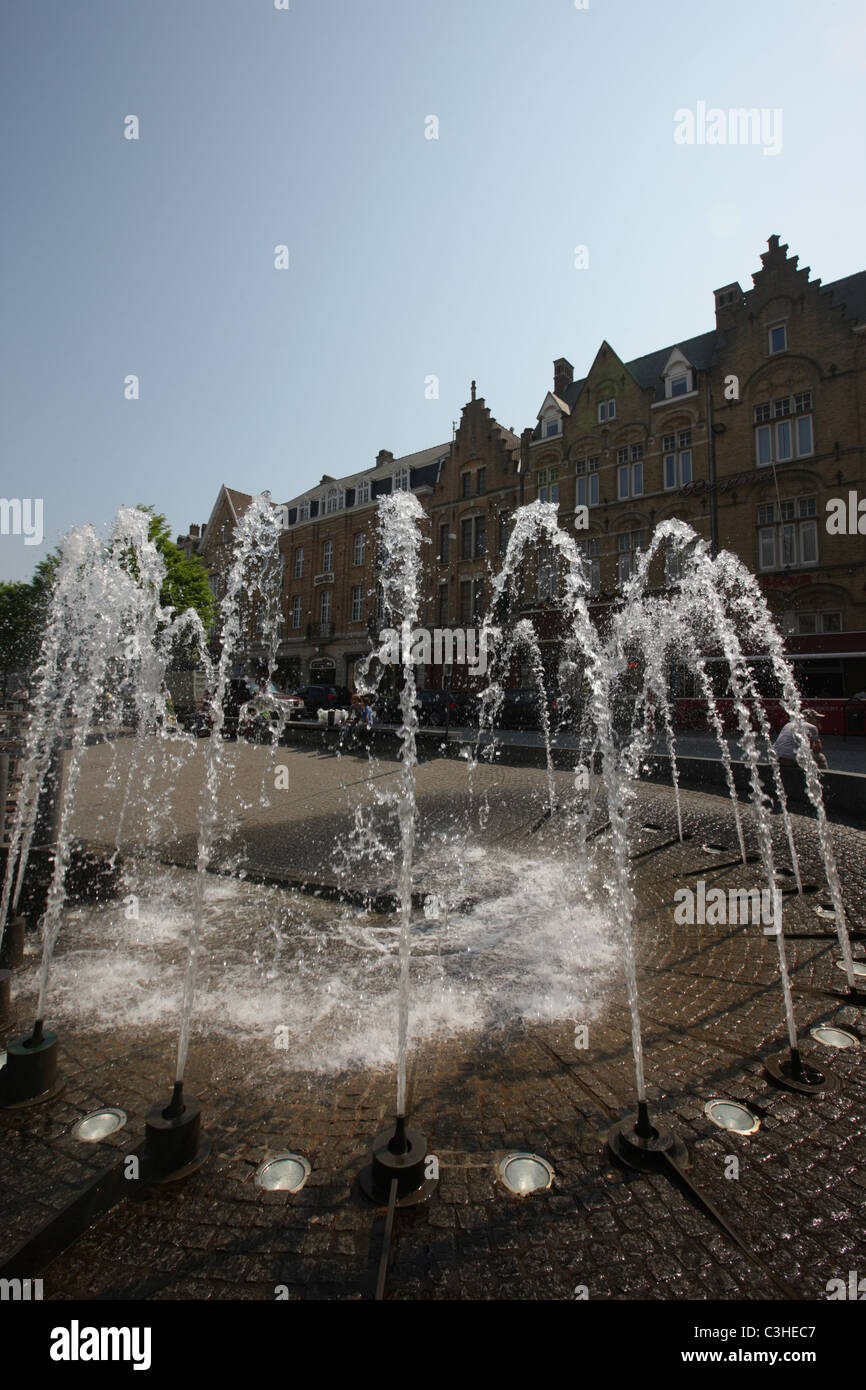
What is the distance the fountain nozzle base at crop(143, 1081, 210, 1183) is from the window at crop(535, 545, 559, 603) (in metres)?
30.5

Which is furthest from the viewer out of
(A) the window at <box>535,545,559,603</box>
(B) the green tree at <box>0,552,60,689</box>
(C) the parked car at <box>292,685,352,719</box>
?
(B) the green tree at <box>0,552,60,689</box>

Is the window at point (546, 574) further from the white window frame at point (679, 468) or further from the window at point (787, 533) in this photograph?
the window at point (787, 533)

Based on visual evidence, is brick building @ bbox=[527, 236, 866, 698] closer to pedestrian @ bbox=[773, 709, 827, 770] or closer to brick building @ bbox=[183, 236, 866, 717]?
brick building @ bbox=[183, 236, 866, 717]

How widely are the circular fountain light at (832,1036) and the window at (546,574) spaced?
2906 cm

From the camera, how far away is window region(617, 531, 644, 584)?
28.0 metres

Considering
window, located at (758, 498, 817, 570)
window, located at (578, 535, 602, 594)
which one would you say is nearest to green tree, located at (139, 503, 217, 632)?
window, located at (578, 535, 602, 594)

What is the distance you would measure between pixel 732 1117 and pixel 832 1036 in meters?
1.05

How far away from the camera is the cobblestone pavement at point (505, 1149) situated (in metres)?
1.89

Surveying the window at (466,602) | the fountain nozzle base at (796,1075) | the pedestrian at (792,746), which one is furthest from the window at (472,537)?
the fountain nozzle base at (796,1075)

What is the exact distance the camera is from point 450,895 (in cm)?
549

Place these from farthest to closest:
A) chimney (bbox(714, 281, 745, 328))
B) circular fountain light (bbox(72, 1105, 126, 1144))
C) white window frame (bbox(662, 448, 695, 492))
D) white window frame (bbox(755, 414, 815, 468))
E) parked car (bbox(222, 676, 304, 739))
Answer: white window frame (bbox(662, 448, 695, 492)) < chimney (bbox(714, 281, 745, 328)) < white window frame (bbox(755, 414, 815, 468)) < parked car (bbox(222, 676, 304, 739)) < circular fountain light (bbox(72, 1105, 126, 1144))

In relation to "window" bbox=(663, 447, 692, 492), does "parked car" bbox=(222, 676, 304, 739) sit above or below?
below
